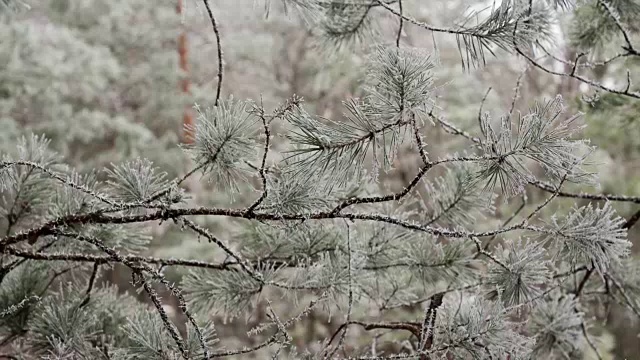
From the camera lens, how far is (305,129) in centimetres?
71

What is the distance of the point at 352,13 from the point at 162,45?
3663 mm

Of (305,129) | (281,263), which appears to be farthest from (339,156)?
(281,263)

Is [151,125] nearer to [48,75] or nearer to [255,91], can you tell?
[255,91]

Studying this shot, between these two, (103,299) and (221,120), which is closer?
(221,120)

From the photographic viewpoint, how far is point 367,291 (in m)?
1.08

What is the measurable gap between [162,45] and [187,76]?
65 cm

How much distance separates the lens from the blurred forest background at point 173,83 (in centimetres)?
322

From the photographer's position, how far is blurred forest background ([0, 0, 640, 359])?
3221mm

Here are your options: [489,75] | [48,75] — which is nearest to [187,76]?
[48,75]

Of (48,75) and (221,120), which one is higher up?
(221,120)

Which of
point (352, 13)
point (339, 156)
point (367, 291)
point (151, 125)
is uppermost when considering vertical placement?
point (352, 13)

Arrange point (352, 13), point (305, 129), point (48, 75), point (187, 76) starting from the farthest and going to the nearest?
point (187, 76) < point (48, 75) < point (352, 13) < point (305, 129)

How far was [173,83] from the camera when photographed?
4125 mm

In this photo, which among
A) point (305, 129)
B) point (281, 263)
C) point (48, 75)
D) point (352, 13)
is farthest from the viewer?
point (48, 75)
